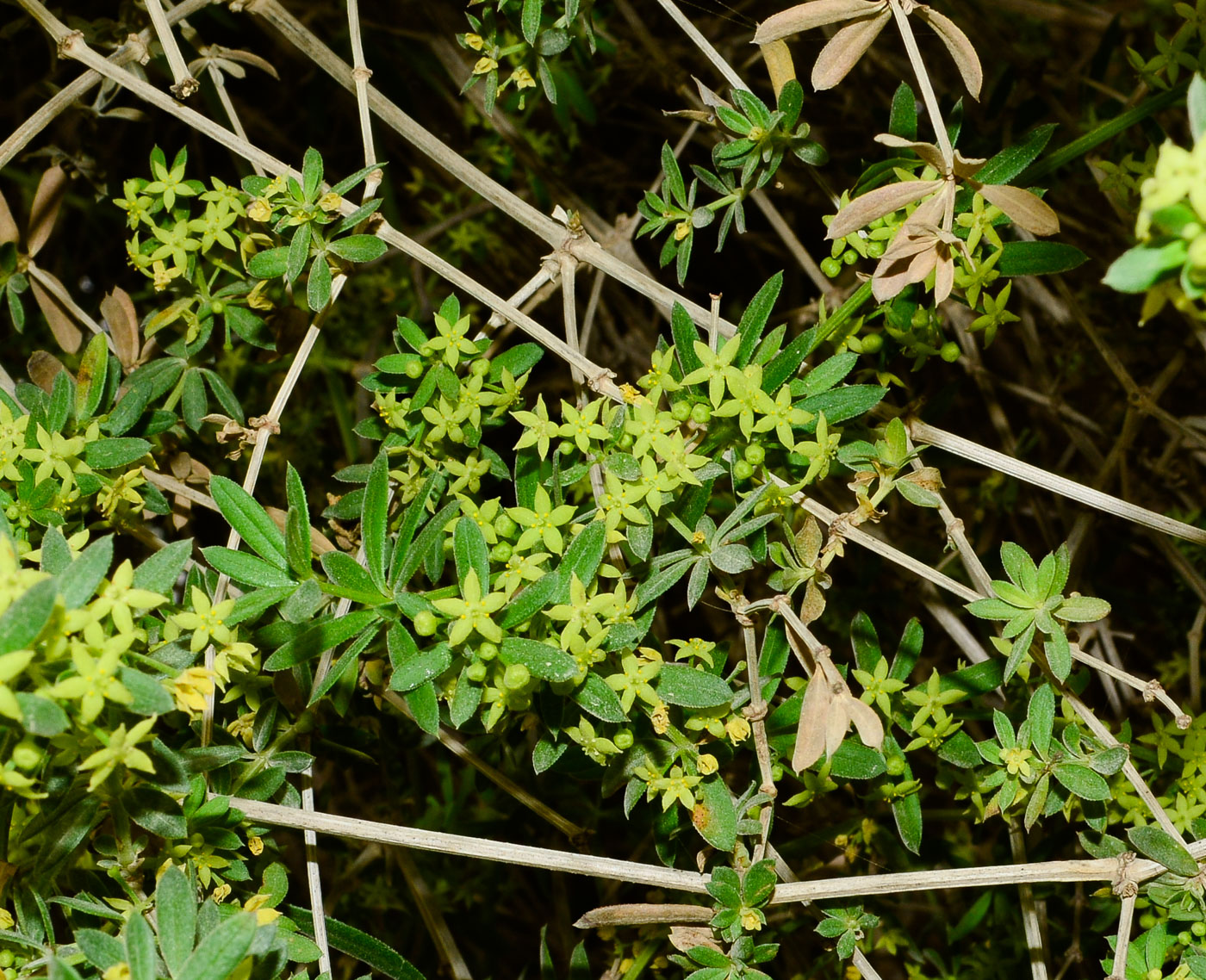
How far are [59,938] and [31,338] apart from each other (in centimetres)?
184

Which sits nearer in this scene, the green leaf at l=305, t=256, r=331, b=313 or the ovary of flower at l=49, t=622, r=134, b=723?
the ovary of flower at l=49, t=622, r=134, b=723

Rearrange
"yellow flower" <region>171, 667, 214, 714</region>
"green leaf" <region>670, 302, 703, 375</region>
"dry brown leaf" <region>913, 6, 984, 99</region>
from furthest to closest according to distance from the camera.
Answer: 1. "green leaf" <region>670, 302, 703, 375</region>
2. "dry brown leaf" <region>913, 6, 984, 99</region>
3. "yellow flower" <region>171, 667, 214, 714</region>

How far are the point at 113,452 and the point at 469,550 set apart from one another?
2.64 feet

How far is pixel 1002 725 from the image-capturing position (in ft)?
6.18

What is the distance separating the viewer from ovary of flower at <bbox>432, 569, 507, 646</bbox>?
151 cm

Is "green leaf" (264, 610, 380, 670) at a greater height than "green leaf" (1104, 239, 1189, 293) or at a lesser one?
lesser

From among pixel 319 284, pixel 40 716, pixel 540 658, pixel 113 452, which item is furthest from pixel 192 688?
pixel 319 284

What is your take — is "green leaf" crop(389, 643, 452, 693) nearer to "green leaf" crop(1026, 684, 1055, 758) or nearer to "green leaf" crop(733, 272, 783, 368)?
"green leaf" crop(733, 272, 783, 368)

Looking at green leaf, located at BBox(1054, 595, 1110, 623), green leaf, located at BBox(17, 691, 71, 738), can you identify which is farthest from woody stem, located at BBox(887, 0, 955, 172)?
green leaf, located at BBox(17, 691, 71, 738)

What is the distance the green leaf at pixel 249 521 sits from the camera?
66.9 inches

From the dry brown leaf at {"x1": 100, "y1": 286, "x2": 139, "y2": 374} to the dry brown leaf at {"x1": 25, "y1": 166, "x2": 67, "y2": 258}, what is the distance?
244 millimetres

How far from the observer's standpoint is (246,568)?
5.46 ft

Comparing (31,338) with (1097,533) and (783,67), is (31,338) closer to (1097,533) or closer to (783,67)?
(783,67)

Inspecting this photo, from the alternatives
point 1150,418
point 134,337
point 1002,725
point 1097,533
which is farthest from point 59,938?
point 1150,418
